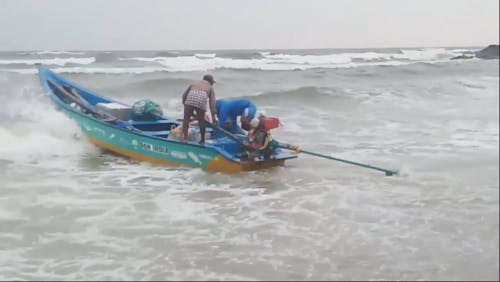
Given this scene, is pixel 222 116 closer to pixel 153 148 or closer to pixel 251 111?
pixel 251 111

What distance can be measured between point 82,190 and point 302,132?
544cm

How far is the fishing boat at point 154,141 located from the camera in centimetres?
816

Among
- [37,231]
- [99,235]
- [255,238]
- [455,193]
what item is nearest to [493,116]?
[455,193]

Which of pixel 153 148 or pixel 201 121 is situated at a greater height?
pixel 201 121

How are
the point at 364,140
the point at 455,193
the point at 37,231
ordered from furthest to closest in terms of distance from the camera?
the point at 364,140 < the point at 37,231 < the point at 455,193

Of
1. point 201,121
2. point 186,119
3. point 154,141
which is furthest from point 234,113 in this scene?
point 154,141

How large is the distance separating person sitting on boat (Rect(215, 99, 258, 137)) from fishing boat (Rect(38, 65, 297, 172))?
0.15 metres

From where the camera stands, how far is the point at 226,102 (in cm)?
884

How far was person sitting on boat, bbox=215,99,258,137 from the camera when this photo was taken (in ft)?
28.2

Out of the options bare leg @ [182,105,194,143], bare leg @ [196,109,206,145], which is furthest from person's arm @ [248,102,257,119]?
bare leg @ [182,105,194,143]

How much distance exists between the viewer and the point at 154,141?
8.75 meters

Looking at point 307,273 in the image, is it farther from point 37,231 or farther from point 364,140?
point 364,140

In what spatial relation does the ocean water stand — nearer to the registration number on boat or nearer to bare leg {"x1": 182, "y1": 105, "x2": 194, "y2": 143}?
the registration number on boat

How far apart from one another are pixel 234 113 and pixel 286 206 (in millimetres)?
2985
